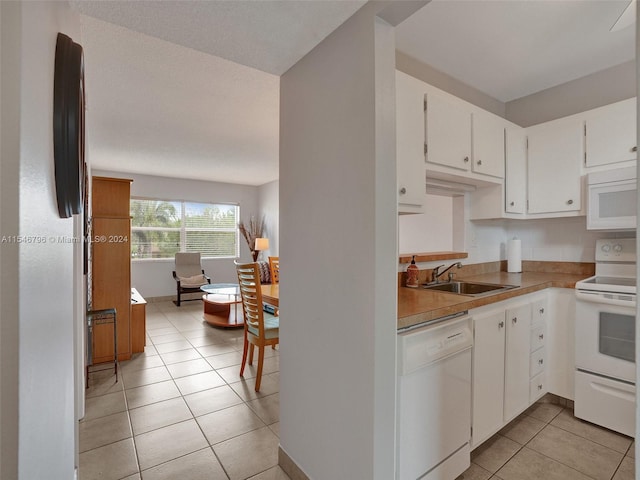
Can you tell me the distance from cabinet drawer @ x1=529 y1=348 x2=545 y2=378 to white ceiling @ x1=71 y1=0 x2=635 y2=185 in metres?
2.16

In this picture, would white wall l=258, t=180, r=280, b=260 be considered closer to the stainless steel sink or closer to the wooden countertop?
the stainless steel sink

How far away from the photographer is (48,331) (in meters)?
0.76

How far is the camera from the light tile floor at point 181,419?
1741 millimetres

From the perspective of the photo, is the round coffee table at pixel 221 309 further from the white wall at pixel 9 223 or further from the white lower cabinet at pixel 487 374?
the white wall at pixel 9 223

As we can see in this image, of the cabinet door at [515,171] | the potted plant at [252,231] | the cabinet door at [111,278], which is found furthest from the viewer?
the potted plant at [252,231]

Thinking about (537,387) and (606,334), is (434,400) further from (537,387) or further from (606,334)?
(606,334)

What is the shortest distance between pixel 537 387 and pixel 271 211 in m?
5.67

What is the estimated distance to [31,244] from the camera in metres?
0.60

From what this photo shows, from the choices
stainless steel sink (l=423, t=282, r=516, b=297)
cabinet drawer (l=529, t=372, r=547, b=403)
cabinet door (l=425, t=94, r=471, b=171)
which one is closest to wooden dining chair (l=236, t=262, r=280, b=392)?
stainless steel sink (l=423, t=282, r=516, b=297)

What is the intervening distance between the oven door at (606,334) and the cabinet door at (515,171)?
2.79 feet

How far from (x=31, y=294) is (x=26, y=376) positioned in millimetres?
151

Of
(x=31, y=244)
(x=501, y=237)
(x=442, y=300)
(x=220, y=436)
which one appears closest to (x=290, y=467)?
(x=220, y=436)

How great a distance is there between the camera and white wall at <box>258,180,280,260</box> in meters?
6.77

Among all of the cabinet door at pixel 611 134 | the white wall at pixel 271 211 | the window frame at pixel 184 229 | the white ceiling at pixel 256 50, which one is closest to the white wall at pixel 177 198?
the window frame at pixel 184 229
